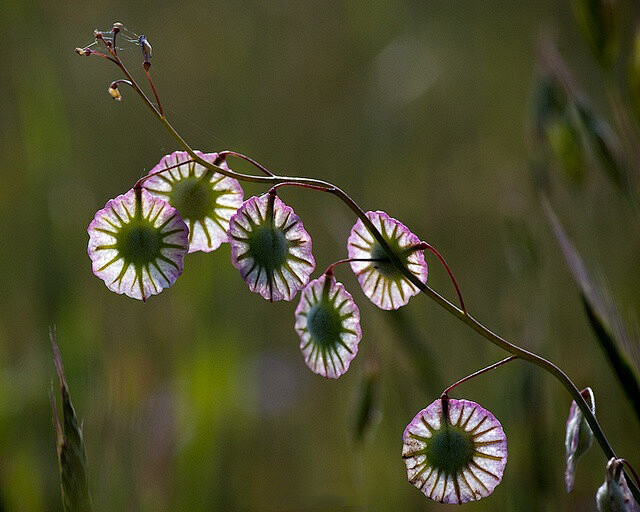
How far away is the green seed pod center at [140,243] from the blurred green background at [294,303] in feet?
0.76

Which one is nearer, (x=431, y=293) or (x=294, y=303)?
(x=431, y=293)

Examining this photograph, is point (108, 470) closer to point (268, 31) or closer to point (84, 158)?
point (84, 158)

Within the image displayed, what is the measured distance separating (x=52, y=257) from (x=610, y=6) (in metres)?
0.61

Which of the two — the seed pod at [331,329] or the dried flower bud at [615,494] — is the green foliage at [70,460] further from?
the dried flower bud at [615,494]

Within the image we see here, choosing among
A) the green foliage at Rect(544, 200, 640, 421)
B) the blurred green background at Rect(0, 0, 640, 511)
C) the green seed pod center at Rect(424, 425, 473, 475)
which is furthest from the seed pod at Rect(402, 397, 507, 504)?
the blurred green background at Rect(0, 0, 640, 511)

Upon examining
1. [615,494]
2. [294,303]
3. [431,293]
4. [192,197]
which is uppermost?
[294,303]

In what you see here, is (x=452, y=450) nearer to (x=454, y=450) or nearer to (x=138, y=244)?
(x=454, y=450)

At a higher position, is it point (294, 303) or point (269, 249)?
point (294, 303)

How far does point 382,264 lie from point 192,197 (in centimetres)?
11

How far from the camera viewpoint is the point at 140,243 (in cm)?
46

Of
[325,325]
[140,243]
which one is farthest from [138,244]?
[325,325]

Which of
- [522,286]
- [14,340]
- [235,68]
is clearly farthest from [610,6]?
[14,340]

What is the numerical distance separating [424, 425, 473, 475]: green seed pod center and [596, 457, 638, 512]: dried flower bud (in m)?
0.07

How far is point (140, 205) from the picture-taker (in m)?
0.47
